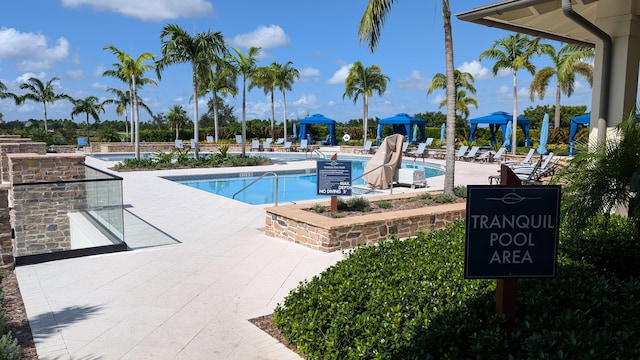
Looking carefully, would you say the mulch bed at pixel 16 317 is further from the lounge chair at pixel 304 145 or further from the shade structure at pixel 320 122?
the shade structure at pixel 320 122

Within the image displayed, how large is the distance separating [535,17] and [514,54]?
65.0 feet

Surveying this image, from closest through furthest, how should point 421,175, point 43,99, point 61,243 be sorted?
1. point 61,243
2. point 421,175
3. point 43,99

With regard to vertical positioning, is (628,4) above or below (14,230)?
above

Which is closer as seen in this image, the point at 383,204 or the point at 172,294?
the point at 172,294

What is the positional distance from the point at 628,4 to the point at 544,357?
4743 millimetres

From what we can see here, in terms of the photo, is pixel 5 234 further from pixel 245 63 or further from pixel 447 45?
pixel 245 63

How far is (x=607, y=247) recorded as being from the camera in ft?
14.5

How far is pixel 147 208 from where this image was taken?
33.6ft

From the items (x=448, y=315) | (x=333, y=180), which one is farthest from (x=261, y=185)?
(x=448, y=315)

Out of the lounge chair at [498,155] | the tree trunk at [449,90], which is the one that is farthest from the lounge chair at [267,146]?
the tree trunk at [449,90]

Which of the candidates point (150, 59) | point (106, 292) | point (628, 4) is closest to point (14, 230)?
point (106, 292)

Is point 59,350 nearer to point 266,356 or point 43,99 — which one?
point 266,356

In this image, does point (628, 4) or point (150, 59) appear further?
point (150, 59)

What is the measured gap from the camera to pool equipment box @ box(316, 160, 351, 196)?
788 cm
